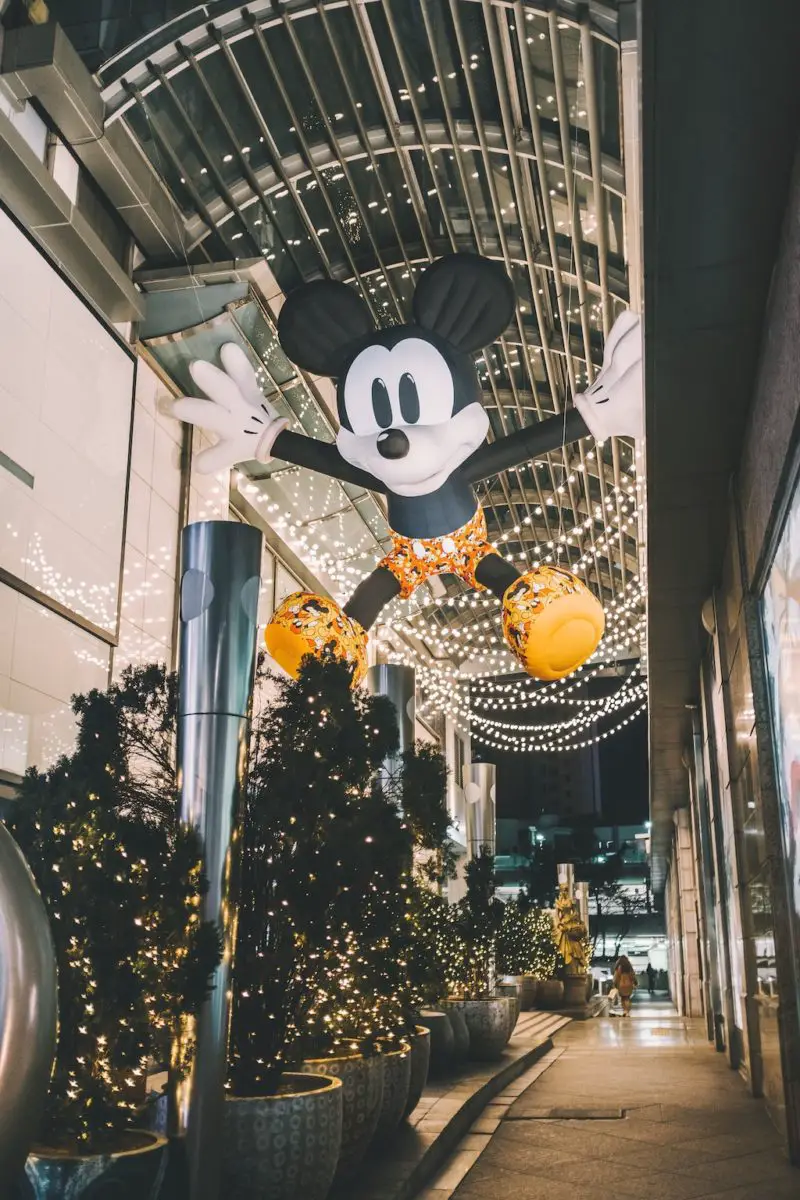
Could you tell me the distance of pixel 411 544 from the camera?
540cm

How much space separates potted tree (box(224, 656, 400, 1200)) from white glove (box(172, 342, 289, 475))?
1858mm

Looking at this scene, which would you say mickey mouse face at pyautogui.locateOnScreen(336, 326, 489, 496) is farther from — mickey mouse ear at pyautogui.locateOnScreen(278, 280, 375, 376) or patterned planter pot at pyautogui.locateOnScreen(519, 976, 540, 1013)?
patterned planter pot at pyautogui.locateOnScreen(519, 976, 540, 1013)

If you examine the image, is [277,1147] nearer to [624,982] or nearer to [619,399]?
[619,399]

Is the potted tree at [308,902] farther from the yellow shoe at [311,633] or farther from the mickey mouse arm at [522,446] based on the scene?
the mickey mouse arm at [522,446]

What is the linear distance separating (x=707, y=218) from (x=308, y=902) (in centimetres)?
275

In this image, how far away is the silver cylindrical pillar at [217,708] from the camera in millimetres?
3234

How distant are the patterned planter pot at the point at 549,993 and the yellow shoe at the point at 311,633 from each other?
1198cm

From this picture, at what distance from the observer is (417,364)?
486cm

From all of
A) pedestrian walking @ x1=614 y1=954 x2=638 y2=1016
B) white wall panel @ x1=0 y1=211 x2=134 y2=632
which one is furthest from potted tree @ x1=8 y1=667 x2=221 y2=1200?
pedestrian walking @ x1=614 y1=954 x2=638 y2=1016

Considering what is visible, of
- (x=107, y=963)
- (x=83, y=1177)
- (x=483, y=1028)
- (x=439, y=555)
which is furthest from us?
(x=483, y=1028)

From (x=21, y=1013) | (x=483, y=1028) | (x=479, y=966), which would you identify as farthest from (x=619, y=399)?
(x=479, y=966)

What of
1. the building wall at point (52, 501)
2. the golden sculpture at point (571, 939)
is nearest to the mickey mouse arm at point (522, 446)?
the building wall at point (52, 501)

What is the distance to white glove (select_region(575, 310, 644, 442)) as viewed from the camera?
4.98m

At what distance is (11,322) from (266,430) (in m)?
2.60
